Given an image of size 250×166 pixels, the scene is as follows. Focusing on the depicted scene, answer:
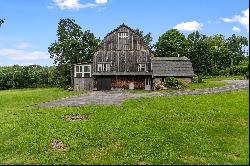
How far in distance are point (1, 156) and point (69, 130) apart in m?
6.09

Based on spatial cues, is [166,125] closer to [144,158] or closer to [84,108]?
[144,158]

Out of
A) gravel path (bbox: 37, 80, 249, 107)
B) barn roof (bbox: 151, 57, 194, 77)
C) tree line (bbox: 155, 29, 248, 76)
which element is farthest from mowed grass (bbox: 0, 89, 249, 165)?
tree line (bbox: 155, 29, 248, 76)

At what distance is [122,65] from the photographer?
65.7 metres

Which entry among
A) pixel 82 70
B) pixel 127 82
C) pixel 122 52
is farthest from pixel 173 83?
pixel 82 70

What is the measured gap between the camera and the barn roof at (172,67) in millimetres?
62281

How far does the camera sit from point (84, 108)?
3603cm

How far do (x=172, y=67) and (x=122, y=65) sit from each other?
8.62m

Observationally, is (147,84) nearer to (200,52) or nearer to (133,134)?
(200,52)

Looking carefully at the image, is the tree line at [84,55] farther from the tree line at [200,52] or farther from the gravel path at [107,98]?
the gravel path at [107,98]

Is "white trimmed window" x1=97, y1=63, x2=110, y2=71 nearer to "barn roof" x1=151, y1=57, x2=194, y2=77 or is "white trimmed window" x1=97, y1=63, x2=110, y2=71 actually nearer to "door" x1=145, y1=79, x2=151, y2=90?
"door" x1=145, y1=79, x2=151, y2=90

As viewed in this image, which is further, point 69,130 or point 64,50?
point 64,50

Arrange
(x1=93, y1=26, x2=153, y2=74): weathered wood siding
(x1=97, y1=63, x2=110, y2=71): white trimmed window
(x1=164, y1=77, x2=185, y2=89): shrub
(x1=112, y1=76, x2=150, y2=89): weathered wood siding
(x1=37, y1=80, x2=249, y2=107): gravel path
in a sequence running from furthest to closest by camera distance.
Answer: (x1=97, y1=63, x2=110, y2=71): white trimmed window, (x1=93, y1=26, x2=153, y2=74): weathered wood siding, (x1=112, y1=76, x2=150, y2=89): weathered wood siding, (x1=164, y1=77, x2=185, y2=89): shrub, (x1=37, y1=80, x2=249, y2=107): gravel path

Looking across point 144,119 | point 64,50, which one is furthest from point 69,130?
point 64,50

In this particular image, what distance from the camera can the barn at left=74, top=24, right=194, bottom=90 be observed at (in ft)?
213
